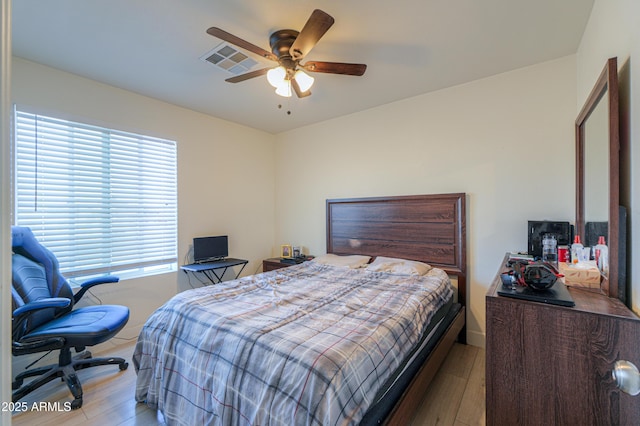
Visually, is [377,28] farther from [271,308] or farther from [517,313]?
[271,308]

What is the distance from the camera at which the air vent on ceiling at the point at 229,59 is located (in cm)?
225

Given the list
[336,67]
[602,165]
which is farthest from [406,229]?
[336,67]

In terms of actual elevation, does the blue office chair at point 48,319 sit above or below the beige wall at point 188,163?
below

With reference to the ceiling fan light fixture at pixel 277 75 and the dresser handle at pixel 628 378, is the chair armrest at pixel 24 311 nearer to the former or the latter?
the ceiling fan light fixture at pixel 277 75

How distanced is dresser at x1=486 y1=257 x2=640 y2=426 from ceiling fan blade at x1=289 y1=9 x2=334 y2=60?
69.0 inches

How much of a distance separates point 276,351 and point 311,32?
188 centimetres

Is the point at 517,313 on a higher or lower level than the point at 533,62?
lower

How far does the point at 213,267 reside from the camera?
327cm

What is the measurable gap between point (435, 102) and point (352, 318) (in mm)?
2601

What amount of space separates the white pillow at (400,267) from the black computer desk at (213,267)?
1720mm

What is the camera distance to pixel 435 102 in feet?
10.2

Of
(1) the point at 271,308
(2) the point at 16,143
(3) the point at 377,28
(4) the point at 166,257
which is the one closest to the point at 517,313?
(1) the point at 271,308

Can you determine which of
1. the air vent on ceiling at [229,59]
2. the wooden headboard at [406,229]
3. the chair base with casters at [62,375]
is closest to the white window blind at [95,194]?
the chair base with casters at [62,375]

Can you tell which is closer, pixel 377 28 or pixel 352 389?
pixel 352 389
